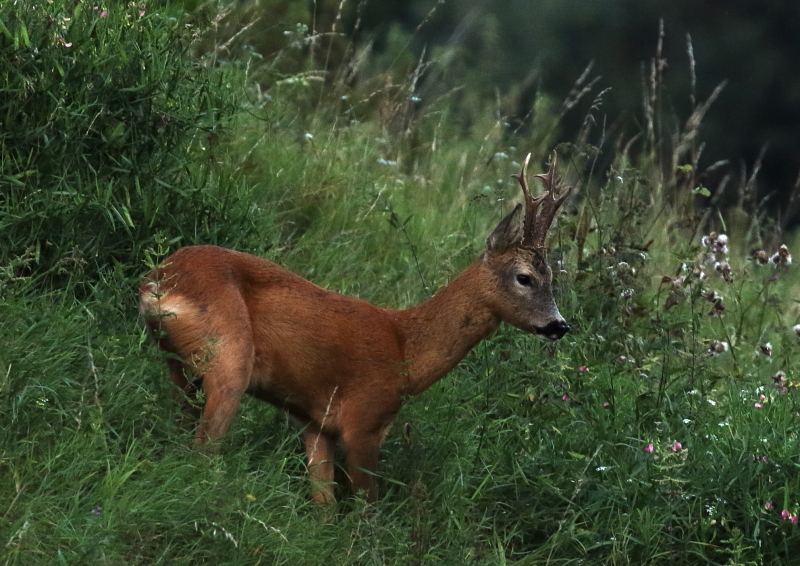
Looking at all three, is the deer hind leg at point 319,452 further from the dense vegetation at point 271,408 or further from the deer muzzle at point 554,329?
Result: the deer muzzle at point 554,329

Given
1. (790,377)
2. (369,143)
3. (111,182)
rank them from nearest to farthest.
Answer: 1. (111,182)
2. (790,377)
3. (369,143)

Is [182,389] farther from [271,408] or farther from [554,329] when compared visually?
[554,329]

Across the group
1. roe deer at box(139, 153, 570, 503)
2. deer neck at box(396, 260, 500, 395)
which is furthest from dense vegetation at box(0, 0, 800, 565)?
deer neck at box(396, 260, 500, 395)

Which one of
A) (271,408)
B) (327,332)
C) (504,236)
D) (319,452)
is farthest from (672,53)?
(319,452)

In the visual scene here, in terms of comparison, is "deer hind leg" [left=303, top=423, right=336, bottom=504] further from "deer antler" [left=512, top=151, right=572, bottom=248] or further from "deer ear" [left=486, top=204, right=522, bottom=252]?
"deer antler" [left=512, top=151, right=572, bottom=248]

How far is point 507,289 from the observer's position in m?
4.87

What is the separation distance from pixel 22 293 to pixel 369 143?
3672mm

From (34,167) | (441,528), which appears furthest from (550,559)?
(34,167)

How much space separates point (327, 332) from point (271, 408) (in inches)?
19.8

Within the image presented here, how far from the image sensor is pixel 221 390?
433 centimetres

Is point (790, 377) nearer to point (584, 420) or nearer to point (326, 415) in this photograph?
point (584, 420)

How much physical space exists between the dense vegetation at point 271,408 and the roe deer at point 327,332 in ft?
0.50

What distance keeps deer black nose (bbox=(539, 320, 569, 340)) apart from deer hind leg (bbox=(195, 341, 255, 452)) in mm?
1197

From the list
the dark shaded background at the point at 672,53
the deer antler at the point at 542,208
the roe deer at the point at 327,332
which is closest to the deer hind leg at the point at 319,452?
the roe deer at the point at 327,332
